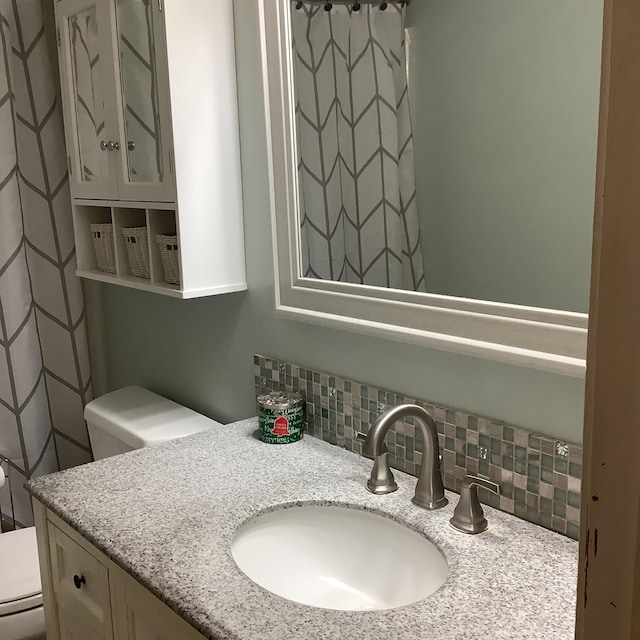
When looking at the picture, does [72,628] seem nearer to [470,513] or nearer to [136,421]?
[136,421]

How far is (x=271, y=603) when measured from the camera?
1.04 metres

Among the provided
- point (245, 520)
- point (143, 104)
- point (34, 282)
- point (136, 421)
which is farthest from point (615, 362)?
point (34, 282)

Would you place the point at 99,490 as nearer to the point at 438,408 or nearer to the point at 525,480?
the point at 438,408

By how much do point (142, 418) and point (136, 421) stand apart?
0.8 inches

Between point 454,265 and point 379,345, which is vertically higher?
point 454,265

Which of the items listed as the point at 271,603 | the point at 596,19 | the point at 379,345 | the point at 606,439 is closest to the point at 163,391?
the point at 379,345

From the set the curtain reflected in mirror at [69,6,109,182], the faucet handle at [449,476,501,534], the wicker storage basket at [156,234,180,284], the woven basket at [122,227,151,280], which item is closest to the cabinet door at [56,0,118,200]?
the curtain reflected in mirror at [69,6,109,182]

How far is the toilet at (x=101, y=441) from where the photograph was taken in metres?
1.79

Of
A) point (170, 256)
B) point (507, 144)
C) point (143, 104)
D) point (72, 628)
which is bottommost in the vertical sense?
point (72, 628)

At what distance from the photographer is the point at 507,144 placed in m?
1.20

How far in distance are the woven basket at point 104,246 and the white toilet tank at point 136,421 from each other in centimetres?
38

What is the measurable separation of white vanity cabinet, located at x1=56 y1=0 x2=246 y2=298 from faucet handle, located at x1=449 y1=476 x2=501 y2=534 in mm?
783

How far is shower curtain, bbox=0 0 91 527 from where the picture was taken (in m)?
2.16

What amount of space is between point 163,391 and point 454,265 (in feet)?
3.81
